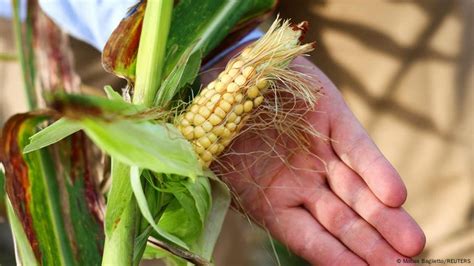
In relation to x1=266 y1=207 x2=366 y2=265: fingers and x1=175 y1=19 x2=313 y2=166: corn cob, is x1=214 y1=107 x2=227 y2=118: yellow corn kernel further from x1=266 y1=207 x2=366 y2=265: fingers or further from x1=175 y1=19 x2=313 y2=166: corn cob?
x1=266 y1=207 x2=366 y2=265: fingers

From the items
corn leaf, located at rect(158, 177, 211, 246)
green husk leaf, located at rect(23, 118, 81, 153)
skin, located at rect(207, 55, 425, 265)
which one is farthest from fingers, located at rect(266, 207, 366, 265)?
green husk leaf, located at rect(23, 118, 81, 153)

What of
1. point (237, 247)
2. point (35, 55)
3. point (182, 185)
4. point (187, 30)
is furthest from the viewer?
point (237, 247)

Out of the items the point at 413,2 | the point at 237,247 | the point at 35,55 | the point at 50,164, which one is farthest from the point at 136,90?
the point at 237,247

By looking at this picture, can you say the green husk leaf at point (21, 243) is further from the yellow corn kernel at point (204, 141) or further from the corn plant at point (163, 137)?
the yellow corn kernel at point (204, 141)

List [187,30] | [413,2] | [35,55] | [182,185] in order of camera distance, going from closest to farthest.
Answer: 1. [182,185]
2. [187,30]
3. [35,55]
4. [413,2]

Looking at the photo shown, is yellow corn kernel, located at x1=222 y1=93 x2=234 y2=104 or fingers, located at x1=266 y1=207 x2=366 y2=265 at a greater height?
yellow corn kernel, located at x1=222 y1=93 x2=234 y2=104

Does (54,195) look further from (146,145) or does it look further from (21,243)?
(146,145)

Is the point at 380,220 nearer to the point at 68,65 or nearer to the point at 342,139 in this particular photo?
the point at 342,139

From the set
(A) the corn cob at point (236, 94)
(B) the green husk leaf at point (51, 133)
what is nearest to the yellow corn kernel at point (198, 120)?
(A) the corn cob at point (236, 94)

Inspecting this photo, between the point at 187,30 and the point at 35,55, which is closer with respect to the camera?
the point at 187,30
